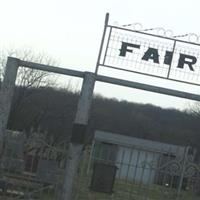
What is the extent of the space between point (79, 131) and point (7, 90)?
4.22 feet

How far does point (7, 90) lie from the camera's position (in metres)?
9.20

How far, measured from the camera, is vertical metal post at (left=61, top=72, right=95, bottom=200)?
29.3 ft

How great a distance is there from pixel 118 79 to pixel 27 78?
4359 centimetres

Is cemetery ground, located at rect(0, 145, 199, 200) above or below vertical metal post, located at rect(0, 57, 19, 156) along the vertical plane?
below

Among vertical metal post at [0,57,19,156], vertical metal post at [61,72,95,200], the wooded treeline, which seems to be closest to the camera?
vertical metal post at [61,72,95,200]

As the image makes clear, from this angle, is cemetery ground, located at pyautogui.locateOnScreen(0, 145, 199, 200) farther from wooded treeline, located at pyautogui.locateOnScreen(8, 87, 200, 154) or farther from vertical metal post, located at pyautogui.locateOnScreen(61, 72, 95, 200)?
wooded treeline, located at pyautogui.locateOnScreen(8, 87, 200, 154)

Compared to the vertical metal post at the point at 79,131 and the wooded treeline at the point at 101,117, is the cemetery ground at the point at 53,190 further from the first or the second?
the wooded treeline at the point at 101,117

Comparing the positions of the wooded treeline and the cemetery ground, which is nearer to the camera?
the cemetery ground

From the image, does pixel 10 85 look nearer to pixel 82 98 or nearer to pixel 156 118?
pixel 82 98

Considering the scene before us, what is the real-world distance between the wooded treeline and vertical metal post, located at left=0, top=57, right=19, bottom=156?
93.5 ft

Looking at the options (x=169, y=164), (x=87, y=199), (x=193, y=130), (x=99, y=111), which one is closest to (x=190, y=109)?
(x=193, y=130)

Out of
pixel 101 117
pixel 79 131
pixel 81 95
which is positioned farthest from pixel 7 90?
pixel 101 117

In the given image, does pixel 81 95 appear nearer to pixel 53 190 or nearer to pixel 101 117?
pixel 53 190

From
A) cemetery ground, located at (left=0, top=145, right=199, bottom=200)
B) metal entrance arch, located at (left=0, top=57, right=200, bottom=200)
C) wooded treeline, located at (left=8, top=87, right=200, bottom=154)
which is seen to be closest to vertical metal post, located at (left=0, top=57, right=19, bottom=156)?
metal entrance arch, located at (left=0, top=57, right=200, bottom=200)
